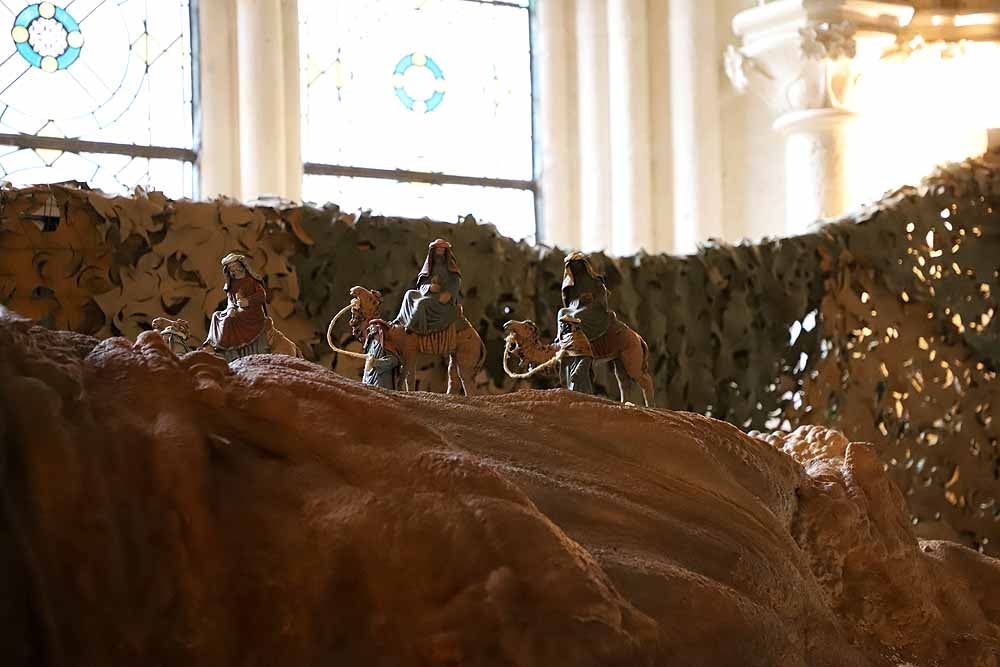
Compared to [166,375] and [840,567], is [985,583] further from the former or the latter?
[166,375]

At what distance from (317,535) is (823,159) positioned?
604 cm

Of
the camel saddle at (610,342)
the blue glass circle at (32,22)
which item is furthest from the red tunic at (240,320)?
the blue glass circle at (32,22)

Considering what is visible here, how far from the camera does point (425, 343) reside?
3314mm

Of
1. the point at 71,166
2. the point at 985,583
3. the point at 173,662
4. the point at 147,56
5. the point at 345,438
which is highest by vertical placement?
the point at 147,56

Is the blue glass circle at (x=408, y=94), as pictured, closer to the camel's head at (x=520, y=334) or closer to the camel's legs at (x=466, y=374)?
the camel's head at (x=520, y=334)

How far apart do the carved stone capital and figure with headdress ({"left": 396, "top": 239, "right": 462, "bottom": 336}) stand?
167 inches

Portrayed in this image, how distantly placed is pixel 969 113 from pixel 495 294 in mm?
3366

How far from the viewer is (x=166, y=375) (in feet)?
4.99

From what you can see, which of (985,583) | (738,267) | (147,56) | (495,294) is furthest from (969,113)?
(985,583)

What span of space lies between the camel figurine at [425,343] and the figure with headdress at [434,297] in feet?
0.08

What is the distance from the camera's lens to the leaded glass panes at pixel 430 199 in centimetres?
734

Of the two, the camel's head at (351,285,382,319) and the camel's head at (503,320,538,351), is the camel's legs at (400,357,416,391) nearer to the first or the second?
the camel's head at (351,285,382,319)

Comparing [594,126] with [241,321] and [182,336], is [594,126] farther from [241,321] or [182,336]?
[182,336]

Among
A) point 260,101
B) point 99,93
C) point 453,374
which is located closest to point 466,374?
point 453,374
